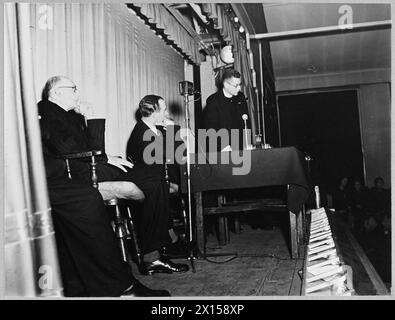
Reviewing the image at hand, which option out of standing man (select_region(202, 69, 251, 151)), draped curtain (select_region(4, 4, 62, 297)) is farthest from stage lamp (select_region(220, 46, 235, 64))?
draped curtain (select_region(4, 4, 62, 297))

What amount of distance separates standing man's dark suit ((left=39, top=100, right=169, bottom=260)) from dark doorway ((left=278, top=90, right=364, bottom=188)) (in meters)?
7.39

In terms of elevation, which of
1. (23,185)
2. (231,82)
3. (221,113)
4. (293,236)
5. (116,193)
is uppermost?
(231,82)

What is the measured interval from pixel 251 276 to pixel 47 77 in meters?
2.00

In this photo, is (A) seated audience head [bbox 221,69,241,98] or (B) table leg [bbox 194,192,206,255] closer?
(B) table leg [bbox 194,192,206,255]

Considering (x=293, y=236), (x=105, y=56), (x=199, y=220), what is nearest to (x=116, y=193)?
(x=199, y=220)

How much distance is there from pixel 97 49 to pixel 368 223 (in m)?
5.19

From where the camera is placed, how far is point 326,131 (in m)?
9.67

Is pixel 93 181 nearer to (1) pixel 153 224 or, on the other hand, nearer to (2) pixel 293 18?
(1) pixel 153 224

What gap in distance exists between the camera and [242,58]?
5.52m

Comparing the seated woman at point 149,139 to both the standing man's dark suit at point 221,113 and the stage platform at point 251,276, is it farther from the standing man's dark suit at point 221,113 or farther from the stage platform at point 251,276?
the stage platform at point 251,276

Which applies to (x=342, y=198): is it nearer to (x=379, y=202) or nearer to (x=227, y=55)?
(x=379, y=202)

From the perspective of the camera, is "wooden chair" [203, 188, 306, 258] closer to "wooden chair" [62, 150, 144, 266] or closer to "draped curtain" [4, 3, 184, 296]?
"wooden chair" [62, 150, 144, 266]

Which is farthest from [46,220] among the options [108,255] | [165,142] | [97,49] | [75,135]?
[97,49]

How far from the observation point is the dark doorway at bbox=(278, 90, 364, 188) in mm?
9406
